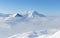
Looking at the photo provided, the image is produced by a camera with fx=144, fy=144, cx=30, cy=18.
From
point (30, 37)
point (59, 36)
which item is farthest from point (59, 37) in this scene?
point (30, 37)

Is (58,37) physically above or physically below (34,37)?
below

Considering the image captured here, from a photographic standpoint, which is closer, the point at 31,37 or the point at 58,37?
the point at 58,37

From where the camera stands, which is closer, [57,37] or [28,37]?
[57,37]

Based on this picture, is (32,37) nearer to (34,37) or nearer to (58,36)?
(34,37)

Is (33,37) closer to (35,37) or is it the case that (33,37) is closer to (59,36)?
(35,37)

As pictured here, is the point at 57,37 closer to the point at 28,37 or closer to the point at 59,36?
the point at 59,36

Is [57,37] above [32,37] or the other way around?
the other way around

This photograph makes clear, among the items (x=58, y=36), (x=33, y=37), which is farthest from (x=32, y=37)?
(x=58, y=36)
